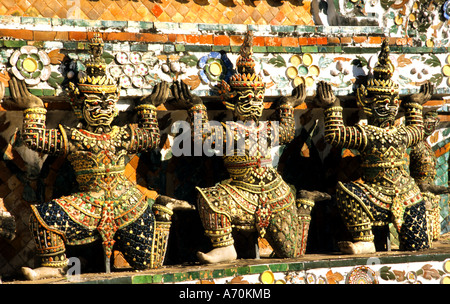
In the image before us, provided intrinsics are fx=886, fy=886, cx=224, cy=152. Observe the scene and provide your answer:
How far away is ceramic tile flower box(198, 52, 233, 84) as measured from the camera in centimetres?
779

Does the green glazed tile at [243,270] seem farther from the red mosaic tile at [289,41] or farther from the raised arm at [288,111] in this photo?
the red mosaic tile at [289,41]

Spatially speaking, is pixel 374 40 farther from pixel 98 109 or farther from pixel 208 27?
pixel 98 109

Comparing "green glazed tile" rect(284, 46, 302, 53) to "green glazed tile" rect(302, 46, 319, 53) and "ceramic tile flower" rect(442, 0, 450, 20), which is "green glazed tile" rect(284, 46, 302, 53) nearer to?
"green glazed tile" rect(302, 46, 319, 53)

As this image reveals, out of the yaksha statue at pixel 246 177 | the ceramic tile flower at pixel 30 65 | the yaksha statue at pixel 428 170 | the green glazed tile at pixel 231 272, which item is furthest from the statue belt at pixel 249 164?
the yaksha statue at pixel 428 170

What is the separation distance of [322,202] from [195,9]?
2214 millimetres

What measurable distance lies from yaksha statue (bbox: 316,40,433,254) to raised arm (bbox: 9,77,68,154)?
2.45 metres

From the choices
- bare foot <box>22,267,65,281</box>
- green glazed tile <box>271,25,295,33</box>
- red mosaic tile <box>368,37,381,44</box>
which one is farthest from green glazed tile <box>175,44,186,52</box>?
bare foot <box>22,267,65,281</box>

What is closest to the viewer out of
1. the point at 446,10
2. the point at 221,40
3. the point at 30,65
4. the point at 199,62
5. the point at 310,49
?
the point at 30,65

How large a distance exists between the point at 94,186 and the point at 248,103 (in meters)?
1.53

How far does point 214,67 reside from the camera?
7.84 m

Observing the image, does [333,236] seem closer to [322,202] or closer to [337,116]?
[322,202]

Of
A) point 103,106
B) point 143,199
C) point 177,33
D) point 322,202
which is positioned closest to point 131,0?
point 177,33

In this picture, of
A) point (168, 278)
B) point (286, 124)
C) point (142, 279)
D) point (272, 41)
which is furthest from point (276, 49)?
point (142, 279)

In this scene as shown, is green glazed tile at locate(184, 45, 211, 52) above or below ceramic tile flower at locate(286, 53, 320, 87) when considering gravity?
above
